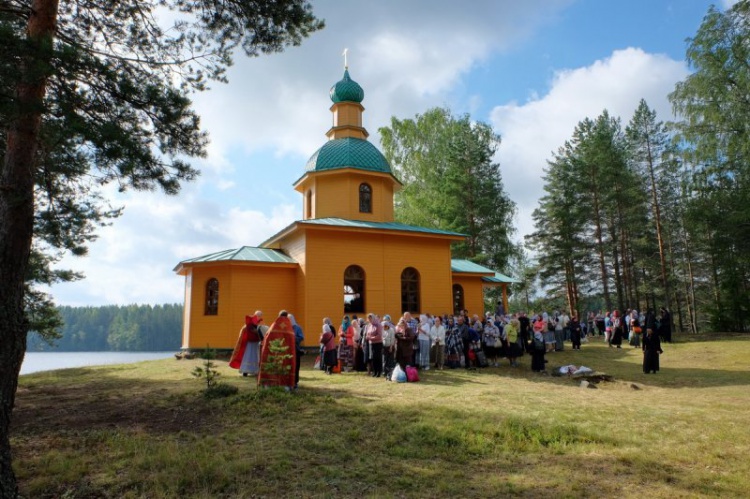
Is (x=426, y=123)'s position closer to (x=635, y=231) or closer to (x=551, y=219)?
(x=551, y=219)

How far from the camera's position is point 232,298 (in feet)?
58.3

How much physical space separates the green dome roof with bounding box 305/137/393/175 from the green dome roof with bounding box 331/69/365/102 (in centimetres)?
251

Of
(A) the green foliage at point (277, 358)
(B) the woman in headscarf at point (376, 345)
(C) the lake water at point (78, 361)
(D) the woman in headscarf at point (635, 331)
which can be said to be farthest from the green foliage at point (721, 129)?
(C) the lake water at point (78, 361)

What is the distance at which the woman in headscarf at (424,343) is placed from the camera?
551 inches

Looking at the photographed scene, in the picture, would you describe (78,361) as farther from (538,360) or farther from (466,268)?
(538,360)

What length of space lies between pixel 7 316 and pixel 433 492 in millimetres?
5129

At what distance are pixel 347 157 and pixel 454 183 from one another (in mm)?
12717

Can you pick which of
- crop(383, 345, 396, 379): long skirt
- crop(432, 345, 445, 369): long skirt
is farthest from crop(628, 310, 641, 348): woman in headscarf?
crop(383, 345, 396, 379): long skirt

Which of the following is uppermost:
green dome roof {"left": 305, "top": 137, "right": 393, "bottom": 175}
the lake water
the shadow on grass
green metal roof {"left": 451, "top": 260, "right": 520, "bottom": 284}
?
green dome roof {"left": 305, "top": 137, "right": 393, "bottom": 175}

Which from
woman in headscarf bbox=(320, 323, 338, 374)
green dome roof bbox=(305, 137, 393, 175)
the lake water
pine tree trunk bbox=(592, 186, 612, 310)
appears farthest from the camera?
pine tree trunk bbox=(592, 186, 612, 310)

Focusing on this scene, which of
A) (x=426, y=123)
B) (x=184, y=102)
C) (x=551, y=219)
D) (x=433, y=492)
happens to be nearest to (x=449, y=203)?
(x=426, y=123)

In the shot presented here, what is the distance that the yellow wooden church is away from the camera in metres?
17.8

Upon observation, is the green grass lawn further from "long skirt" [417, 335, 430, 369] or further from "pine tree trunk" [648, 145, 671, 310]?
"pine tree trunk" [648, 145, 671, 310]

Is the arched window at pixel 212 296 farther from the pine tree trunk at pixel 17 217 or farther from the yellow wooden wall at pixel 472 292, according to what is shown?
the pine tree trunk at pixel 17 217
